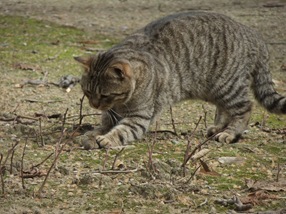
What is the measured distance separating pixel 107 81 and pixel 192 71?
2.97ft

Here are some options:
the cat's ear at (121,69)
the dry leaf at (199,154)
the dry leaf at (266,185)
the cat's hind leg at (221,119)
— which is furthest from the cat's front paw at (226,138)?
the dry leaf at (266,185)

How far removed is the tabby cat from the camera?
219 inches

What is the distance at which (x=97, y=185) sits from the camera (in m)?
4.05

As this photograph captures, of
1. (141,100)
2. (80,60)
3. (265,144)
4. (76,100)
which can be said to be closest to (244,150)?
(265,144)

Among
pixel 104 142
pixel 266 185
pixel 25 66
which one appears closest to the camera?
pixel 266 185

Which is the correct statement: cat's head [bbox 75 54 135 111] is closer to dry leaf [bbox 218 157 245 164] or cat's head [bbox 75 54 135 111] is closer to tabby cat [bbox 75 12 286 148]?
tabby cat [bbox 75 12 286 148]

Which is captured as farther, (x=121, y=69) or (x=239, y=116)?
(x=239, y=116)

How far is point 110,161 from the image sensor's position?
181 inches

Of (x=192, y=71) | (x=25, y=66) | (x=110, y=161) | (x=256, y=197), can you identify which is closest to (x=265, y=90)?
(x=192, y=71)

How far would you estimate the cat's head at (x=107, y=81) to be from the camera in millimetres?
5371

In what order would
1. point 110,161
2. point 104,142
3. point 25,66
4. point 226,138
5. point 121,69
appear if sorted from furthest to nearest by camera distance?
point 25,66 → point 226,138 → point 121,69 → point 104,142 → point 110,161

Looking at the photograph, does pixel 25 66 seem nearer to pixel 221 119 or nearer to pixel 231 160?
pixel 221 119

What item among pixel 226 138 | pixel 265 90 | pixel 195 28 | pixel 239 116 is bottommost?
pixel 226 138

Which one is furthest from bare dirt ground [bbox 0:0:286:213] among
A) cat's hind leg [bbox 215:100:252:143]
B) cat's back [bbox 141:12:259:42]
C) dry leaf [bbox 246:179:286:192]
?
cat's back [bbox 141:12:259:42]
